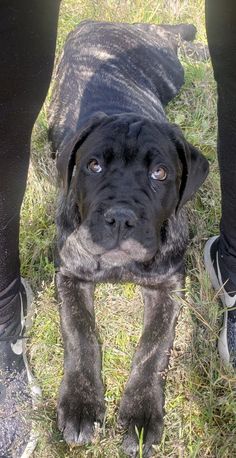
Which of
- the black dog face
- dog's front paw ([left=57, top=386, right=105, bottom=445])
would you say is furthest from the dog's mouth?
dog's front paw ([left=57, top=386, right=105, bottom=445])

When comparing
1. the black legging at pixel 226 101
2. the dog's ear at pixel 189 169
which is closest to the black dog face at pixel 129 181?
the dog's ear at pixel 189 169

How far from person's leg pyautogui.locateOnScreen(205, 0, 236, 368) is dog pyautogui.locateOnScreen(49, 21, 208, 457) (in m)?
0.19

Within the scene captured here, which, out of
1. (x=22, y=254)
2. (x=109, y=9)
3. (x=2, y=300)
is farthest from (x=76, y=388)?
(x=109, y=9)

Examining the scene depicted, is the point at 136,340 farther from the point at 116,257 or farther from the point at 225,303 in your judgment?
the point at 116,257

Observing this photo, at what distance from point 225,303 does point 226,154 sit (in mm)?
857

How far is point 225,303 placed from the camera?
309 centimetres

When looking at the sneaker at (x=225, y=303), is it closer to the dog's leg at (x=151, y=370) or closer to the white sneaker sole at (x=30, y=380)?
the dog's leg at (x=151, y=370)

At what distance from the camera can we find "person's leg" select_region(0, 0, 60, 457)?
6.21 feet

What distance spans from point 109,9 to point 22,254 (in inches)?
95.9

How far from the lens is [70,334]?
2885 millimetres

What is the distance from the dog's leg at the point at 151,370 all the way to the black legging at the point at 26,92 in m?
0.56

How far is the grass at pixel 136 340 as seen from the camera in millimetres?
2619

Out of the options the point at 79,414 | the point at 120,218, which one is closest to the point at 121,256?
the point at 120,218

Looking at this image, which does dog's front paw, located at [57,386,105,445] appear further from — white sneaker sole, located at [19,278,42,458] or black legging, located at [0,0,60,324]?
black legging, located at [0,0,60,324]
